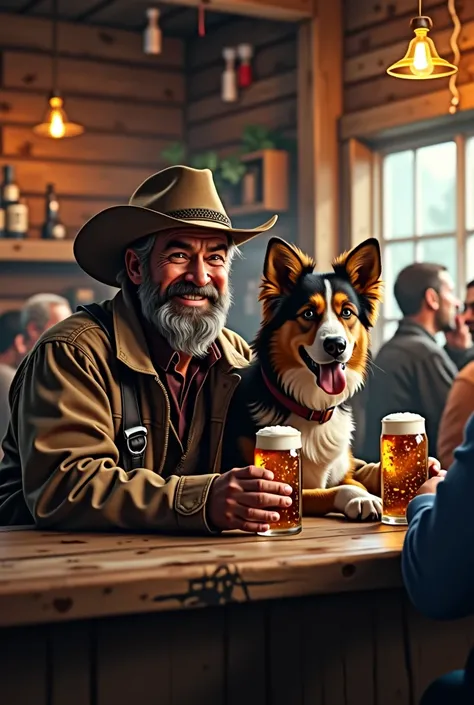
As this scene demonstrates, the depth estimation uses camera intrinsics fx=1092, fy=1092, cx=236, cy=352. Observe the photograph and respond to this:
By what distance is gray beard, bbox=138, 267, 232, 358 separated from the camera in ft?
7.04

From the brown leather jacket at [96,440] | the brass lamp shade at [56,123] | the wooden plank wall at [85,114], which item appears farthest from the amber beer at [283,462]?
the wooden plank wall at [85,114]

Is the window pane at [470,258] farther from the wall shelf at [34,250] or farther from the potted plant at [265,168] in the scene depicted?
the wall shelf at [34,250]

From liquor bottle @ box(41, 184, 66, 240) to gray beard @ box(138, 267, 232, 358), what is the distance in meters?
4.16

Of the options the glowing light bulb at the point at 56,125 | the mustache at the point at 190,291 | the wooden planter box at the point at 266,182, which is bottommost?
the mustache at the point at 190,291

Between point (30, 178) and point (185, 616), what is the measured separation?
517 centimetres

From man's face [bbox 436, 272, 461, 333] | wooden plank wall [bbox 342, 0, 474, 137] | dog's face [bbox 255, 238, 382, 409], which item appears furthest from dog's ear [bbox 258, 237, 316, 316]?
wooden plank wall [bbox 342, 0, 474, 137]

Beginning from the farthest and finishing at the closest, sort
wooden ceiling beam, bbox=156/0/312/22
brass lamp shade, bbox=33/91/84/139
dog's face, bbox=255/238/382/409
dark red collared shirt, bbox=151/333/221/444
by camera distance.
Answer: brass lamp shade, bbox=33/91/84/139
wooden ceiling beam, bbox=156/0/312/22
dark red collared shirt, bbox=151/333/221/444
dog's face, bbox=255/238/382/409

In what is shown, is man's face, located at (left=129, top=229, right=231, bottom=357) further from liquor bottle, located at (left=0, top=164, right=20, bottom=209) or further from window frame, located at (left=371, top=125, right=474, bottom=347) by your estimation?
liquor bottle, located at (left=0, top=164, right=20, bottom=209)

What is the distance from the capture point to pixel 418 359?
4.27m

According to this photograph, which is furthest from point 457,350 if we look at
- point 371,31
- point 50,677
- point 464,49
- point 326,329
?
point 50,677

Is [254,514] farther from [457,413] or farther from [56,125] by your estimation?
[56,125]

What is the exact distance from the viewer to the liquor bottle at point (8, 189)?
6.12 metres

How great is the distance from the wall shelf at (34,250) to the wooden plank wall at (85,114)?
0.43m

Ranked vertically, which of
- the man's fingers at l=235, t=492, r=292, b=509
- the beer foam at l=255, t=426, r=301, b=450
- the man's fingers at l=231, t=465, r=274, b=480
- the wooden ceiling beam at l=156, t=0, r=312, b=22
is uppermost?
the wooden ceiling beam at l=156, t=0, r=312, b=22
